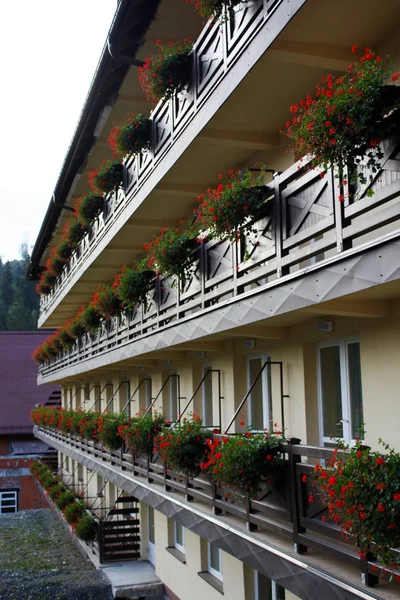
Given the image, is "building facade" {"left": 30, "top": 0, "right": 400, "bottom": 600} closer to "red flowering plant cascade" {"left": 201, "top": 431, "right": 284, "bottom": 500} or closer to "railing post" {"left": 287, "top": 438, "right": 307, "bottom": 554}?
"railing post" {"left": 287, "top": 438, "right": 307, "bottom": 554}

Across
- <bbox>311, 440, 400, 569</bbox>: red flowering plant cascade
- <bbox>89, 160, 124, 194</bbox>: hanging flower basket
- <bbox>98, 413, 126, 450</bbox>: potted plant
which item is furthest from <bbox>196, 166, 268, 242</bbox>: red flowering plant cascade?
<bbox>98, 413, 126, 450</bbox>: potted plant

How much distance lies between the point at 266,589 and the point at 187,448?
265 cm

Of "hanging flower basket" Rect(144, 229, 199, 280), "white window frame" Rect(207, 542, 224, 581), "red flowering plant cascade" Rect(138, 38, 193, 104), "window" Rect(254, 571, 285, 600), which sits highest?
"red flowering plant cascade" Rect(138, 38, 193, 104)

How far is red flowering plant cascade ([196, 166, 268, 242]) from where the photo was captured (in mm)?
8281

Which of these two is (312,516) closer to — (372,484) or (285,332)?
(372,484)

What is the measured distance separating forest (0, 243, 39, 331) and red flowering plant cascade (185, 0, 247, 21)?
82559mm

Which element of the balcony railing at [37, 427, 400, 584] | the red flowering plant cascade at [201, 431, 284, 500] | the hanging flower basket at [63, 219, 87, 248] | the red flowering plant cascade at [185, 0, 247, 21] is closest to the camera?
the balcony railing at [37, 427, 400, 584]

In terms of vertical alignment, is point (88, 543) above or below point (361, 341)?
below

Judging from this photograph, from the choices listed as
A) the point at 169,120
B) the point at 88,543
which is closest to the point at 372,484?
the point at 169,120

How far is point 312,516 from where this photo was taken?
23.3 feet

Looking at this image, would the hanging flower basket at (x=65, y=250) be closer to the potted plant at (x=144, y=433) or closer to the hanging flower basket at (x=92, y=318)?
the hanging flower basket at (x=92, y=318)

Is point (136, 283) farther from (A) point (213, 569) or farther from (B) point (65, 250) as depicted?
(B) point (65, 250)

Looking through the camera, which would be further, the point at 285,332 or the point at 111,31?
the point at 111,31

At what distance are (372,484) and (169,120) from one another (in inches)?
328
